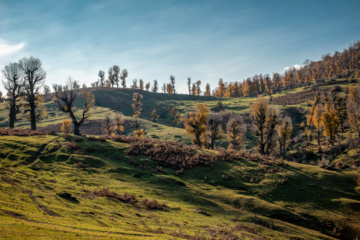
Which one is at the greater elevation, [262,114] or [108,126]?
[262,114]

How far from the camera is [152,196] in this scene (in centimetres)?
2856

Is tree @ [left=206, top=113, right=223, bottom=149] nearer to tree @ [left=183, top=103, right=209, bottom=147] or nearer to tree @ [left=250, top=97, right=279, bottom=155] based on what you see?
tree @ [left=183, top=103, right=209, bottom=147]

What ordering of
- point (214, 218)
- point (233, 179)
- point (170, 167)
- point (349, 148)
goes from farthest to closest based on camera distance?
point (349, 148) < point (170, 167) < point (233, 179) < point (214, 218)

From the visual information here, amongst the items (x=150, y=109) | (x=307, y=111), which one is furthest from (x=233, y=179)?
(x=150, y=109)

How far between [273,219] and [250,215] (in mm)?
3163

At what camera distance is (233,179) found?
3766 cm

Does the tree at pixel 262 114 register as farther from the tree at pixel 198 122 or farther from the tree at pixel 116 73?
the tree at pixel 116 73

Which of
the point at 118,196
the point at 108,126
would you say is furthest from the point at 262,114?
the point at 108,126

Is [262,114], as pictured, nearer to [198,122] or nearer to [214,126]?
[198,122]

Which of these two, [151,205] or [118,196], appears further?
[118,196]

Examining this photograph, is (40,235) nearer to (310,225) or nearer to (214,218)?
(214,218)

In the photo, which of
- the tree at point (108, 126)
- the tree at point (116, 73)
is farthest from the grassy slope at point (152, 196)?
the tree at point (116, 73)

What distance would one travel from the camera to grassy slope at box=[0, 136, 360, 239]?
16.0 metres

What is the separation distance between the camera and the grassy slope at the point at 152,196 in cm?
1598
